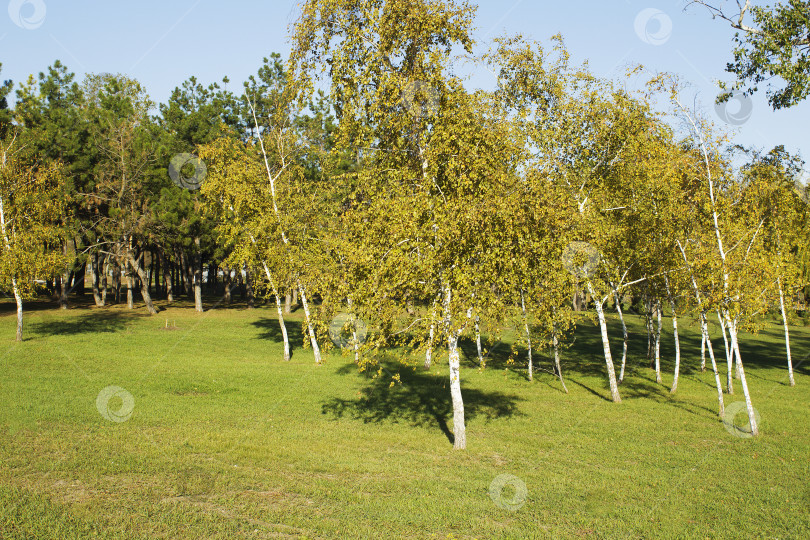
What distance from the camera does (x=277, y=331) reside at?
40344 millimetres

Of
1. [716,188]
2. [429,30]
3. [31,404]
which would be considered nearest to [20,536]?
[31,404]

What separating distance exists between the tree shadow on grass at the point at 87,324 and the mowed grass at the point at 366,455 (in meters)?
5.57

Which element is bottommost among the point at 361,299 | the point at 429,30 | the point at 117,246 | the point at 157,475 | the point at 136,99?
the point at 157,475

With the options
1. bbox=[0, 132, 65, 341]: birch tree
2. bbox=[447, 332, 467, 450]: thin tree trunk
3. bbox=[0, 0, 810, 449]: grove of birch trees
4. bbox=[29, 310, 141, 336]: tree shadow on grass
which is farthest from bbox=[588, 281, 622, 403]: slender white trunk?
bbox=[29, 310, 141, 336]: tree shadow on grass

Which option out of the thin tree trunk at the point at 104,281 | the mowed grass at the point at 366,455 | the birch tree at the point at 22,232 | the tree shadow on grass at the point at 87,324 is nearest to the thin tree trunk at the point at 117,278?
the thin tree trunk at the point at 104,281

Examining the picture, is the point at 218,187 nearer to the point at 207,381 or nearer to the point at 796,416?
the point at 207,381

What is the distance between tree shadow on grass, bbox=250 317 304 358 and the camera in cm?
3605

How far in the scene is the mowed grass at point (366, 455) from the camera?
9.74 meters

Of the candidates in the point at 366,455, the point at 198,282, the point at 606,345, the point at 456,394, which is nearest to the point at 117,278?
the point at 198,282

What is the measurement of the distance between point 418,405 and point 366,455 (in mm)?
6812

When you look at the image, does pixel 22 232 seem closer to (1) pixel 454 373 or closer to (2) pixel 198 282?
Answer: (2) pixel 198 282

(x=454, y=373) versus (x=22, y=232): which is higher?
(x=22, y=232)

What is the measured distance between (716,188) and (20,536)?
2074 cm

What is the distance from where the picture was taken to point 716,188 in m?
18.7
